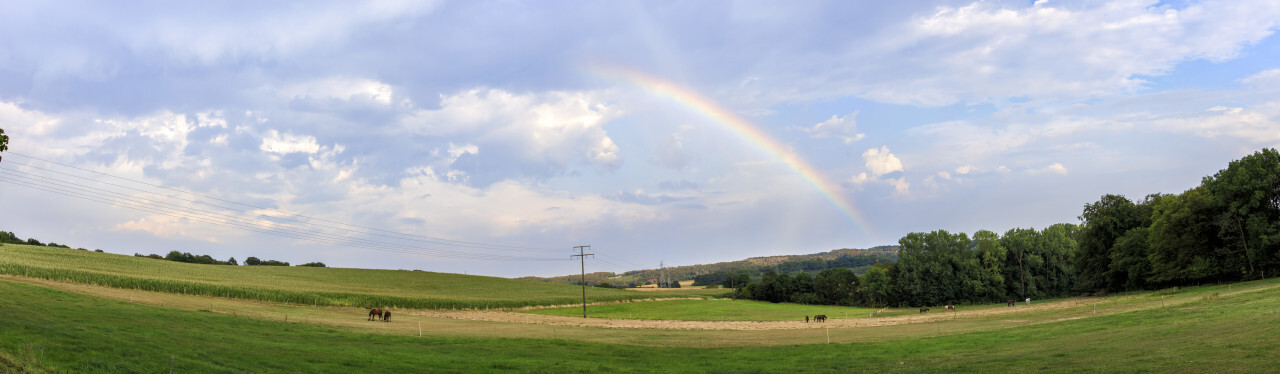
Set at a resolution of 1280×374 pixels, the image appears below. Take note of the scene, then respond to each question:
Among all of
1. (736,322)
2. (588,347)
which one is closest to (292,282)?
(736,322)

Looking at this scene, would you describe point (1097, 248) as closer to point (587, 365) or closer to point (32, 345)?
point (587, 365)

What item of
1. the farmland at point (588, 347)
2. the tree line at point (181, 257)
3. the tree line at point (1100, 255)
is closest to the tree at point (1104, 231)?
the tree line at point (1100, 255)

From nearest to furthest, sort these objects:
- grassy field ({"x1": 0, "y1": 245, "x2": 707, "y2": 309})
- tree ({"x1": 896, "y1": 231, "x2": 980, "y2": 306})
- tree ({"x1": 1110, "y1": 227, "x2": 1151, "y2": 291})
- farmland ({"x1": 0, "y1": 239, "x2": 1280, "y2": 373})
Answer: farmland ({"x1": 0, "y1": 239, "x2": 1280, "y2": 373}), grassy field ({"x1": 0, "y1": 245, "x2": 707, "y2": 309}), tree ({"x1": 1110, "y1": 227, "x2": 1151, "y2": 291}), tree ({"x1": 896, "y1": 231, "x2": 980, "y2": 306})

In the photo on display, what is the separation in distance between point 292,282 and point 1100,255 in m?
118

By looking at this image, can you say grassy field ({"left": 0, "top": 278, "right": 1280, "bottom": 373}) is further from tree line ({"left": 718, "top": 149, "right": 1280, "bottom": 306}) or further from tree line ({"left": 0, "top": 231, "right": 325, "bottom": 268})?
tree line ({"left": 0, "top": 231, "right": 325, "bottom": 268})

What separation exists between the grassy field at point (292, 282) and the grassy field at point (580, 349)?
28.9m

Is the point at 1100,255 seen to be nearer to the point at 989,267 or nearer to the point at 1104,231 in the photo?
the point at 1104,231

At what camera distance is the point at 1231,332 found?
72.4ft

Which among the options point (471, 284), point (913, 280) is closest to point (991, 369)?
point (913, 280)

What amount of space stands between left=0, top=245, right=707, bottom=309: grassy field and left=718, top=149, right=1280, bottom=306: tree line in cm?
4767

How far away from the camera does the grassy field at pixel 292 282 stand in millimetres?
66812

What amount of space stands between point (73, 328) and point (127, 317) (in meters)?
10.4

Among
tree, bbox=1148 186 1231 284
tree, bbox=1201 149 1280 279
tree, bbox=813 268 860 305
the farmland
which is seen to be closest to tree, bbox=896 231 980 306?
tree, bbox=813 268 860 305

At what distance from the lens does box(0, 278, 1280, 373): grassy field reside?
18.9 meters
